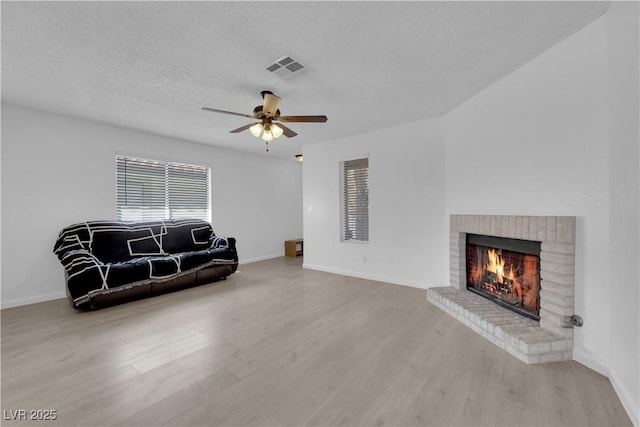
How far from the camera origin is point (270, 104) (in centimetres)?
273

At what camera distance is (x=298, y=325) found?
9.00 ft

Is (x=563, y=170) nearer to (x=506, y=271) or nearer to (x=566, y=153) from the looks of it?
(x=566, y=153)

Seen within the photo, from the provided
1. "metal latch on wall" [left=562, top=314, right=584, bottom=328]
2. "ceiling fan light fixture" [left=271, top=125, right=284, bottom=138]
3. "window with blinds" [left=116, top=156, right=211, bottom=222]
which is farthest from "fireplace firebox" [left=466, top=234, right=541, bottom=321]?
"window with blinds" [left=116, top=156, right=211, bottom=222]

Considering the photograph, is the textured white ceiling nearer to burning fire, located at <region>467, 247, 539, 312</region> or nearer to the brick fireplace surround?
the brick fireplace surround

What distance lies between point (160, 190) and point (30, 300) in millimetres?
2302

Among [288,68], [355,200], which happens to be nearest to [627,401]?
[288,68]

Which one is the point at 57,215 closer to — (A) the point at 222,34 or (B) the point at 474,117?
(A) the point at 222,34

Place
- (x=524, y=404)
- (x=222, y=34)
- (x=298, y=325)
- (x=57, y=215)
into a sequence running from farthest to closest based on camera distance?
(x=57, y=215)
(x=298, y=325)
(x=222, y=34)
(x=524, y=404)

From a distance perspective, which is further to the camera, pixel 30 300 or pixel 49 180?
pixel 49 180

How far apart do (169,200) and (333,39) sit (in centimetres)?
434

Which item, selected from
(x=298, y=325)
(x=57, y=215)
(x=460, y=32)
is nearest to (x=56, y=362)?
(x=298, y=325)

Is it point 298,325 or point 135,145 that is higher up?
point 135,145

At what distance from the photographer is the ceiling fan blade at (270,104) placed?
2648mm

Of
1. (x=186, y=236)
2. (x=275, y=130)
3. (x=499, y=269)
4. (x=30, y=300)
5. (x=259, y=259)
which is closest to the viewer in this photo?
(x=499, y=269)
